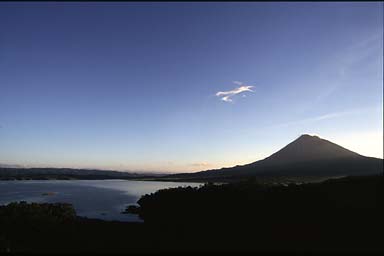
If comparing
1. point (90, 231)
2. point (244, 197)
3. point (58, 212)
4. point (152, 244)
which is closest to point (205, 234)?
point (152, 244)

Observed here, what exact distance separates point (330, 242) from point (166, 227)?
69.1ft

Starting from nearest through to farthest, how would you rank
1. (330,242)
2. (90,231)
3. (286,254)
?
(286,254), (330,242), (90,231)

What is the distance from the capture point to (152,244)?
35.8 metres

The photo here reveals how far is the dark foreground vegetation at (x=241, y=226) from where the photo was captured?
32562 millimetres

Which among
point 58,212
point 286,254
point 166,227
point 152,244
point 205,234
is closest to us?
point 286,254

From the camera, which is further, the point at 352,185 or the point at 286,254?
the point at 352,185

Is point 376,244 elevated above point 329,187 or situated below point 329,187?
below

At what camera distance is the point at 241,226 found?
131 ft

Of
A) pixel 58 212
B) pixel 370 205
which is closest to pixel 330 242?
pixel 370 205

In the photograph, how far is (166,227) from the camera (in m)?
45.8

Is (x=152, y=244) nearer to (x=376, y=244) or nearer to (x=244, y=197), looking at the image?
(x=244, y=197)

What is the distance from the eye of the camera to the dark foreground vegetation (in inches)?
1282

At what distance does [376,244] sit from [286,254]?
7.52 meters

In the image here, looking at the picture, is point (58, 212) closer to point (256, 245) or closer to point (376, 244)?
point (256, 245)
